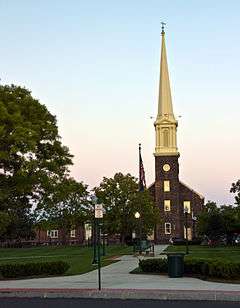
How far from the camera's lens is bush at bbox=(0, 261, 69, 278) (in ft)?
80.4

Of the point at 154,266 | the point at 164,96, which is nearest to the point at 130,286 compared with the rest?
the point at 154,266

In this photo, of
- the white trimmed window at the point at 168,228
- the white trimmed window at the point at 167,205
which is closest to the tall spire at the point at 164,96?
the white trimmed window at the point at 167,205

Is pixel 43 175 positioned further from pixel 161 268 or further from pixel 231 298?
pixel 231 298

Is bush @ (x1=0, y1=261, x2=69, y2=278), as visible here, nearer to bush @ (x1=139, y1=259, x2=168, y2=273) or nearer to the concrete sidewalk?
the concrete sidewalk

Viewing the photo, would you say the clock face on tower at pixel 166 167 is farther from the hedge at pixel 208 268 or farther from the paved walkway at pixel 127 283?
the paved walkway at pixel 127 283

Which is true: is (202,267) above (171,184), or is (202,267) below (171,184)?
below

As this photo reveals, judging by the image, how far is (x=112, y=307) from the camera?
1505cm

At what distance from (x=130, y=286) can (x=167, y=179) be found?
75074mm

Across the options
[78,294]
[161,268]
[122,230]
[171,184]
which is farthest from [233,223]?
[78,294]

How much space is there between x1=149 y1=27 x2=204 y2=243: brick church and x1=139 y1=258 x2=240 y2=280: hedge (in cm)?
6643

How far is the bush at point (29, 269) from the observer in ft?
80.4

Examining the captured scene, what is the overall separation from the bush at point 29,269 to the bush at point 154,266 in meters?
3.80

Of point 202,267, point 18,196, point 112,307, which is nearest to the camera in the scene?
point 112,307

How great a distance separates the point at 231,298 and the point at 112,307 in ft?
11.9
